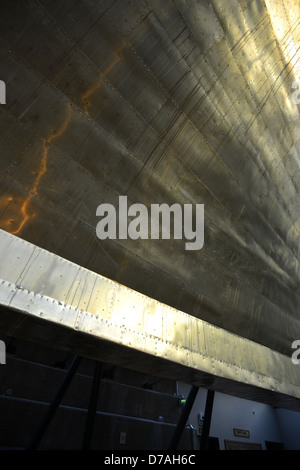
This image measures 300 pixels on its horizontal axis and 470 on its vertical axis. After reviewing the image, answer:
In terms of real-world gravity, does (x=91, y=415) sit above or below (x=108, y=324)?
below

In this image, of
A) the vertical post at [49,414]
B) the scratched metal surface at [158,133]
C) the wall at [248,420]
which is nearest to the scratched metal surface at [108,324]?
the scratched metal surface at [158,133]

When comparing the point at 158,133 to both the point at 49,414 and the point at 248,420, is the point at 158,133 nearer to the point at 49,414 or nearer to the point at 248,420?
the point at 49,414

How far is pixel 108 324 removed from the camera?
3.58 m

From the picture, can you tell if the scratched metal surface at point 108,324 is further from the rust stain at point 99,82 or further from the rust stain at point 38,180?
the rust stain at point 99,82

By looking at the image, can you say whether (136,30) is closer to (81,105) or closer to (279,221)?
(81,105)

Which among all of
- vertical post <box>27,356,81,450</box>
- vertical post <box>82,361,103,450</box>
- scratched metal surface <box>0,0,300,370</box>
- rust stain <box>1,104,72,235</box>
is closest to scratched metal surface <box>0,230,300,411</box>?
rust stain <box>1,104,72,235</box>

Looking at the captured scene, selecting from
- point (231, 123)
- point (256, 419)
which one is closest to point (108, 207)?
point (231, 123)

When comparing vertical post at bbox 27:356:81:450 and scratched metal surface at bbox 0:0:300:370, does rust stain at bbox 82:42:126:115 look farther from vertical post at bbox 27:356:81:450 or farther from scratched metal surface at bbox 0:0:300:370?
vertical post at bbox 27:356:81:450

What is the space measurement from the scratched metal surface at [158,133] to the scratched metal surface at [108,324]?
32.3 inches

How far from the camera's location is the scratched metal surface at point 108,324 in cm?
308

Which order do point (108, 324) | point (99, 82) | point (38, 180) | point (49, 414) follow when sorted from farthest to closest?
point (49, 414) → point (99, 82) → point (38, 180) → point (108, 324)

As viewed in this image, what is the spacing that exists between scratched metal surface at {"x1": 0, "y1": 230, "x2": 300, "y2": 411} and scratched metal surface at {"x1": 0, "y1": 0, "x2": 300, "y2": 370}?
821 mm

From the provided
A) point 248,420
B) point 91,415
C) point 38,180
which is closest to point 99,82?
point 38,180

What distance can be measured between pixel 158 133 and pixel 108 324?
12.8 ft
